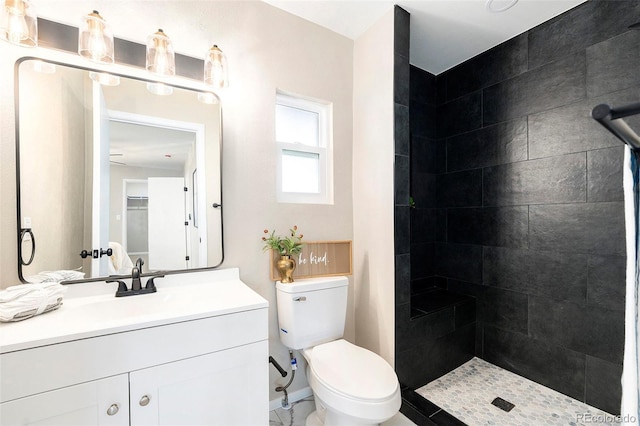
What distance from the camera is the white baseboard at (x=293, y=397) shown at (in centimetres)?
165

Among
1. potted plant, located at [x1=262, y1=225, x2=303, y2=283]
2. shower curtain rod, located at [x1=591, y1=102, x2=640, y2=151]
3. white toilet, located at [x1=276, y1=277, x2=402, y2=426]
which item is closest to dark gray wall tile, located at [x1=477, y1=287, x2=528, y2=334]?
white toilet, located at [x1=276, y1=277, x2=402, y2=426]

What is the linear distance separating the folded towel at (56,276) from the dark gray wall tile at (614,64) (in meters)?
3.02

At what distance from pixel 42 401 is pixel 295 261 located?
1.19 metres

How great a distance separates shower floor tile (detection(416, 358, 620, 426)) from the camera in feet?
5.04

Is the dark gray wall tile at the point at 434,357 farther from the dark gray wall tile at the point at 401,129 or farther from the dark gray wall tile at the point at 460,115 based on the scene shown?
the dark gray wall tile at the point at 460,115

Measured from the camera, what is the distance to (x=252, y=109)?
164 centimetres

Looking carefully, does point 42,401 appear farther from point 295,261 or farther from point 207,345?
point 295,261

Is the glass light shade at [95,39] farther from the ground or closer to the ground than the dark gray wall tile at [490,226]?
farther from the ground

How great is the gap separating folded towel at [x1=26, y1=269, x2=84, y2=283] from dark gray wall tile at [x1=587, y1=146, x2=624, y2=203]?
2.85m

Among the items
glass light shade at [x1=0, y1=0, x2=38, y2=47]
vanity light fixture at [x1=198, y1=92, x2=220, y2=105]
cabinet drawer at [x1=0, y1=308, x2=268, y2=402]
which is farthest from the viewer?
vanity light fixture at [x1=198, y1=92, x2=220, y2=105]

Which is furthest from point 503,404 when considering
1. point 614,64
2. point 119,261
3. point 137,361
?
point 119,261

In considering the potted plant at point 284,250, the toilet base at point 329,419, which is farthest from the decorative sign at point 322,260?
the toilet base at point 329,419

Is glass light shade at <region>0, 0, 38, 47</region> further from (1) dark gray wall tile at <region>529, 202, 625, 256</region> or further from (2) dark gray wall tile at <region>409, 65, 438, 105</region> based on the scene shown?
(1) dark gray wall tile at <region>529, 202, 625, 256</region>

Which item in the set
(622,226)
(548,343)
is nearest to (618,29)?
(622,226)
